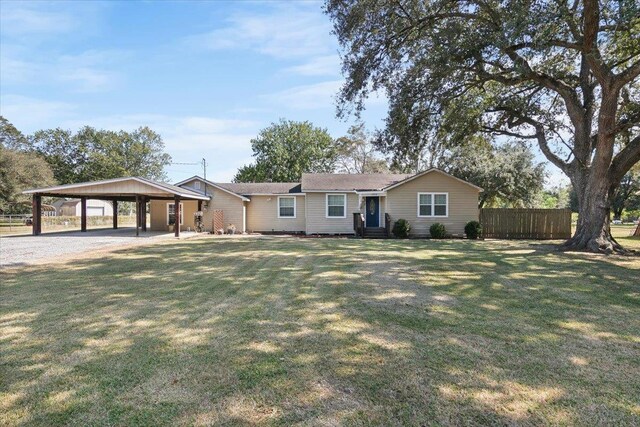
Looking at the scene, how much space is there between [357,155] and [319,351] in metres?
39.2

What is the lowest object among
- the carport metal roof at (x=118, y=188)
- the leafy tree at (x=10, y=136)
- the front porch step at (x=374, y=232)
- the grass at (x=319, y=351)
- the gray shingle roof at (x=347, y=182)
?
the grass at (x=319, y=351)

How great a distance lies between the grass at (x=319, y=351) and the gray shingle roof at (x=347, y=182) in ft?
45.8

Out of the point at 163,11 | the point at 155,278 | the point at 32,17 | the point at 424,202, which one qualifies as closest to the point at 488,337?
the point at 155,278

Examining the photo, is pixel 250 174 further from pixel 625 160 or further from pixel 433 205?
pixel 625 160

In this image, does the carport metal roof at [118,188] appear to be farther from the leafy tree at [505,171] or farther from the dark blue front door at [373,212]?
the leafy tree at [505,171]

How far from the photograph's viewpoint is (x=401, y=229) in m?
18.5

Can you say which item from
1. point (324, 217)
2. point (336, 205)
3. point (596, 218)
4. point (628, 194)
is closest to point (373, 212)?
point (336, 205)

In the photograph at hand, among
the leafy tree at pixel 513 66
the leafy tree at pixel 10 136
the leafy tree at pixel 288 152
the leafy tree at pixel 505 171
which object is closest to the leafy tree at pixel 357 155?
the leafy tree at pixel 288 152

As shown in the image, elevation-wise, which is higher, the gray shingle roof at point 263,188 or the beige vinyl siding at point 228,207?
the gray shingle roof at point 263,188

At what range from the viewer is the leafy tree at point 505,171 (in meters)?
25.1

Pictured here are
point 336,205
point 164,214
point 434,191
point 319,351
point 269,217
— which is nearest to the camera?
point 319,351

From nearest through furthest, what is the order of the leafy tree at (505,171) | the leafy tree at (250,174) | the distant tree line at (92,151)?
the leafy tree at (505,171), the leafy tree at (250,174), the distant tree line at (92,151)

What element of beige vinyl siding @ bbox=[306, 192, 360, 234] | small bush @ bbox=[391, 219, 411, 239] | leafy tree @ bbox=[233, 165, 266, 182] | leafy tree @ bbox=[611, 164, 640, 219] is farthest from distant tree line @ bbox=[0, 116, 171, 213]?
leafy tree @ bbox=[611, 164, 640, 219]

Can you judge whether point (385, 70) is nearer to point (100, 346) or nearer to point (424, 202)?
point (424, 202)
